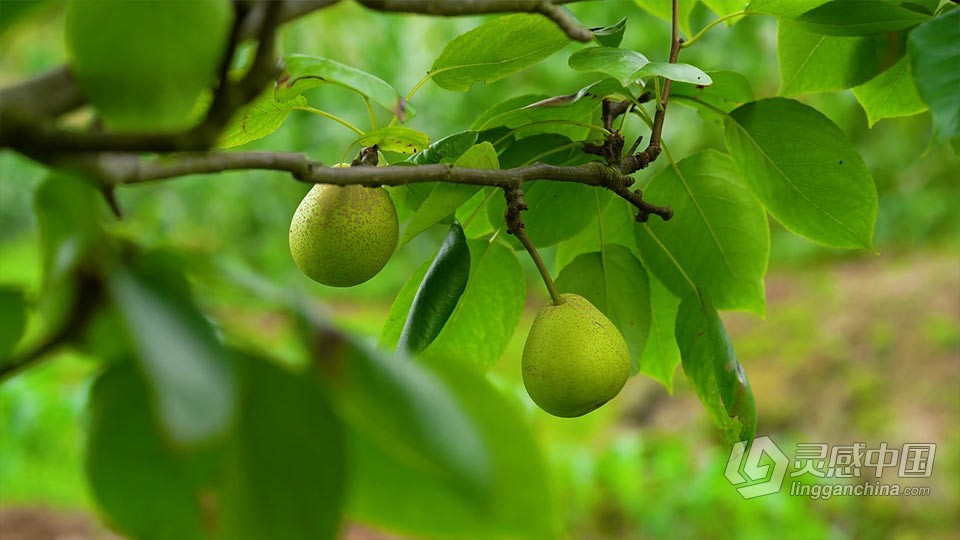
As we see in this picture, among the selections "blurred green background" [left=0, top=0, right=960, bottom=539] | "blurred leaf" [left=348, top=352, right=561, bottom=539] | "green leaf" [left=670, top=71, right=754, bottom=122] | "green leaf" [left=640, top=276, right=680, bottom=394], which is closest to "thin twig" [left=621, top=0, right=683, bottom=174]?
"green leaf" [left=670, top=71, right=754, bottom=122]

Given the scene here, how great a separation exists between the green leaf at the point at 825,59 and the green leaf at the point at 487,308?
27 cm

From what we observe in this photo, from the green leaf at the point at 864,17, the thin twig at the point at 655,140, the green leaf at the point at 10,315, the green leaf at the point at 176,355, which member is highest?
the green leaf at the point at 176,355

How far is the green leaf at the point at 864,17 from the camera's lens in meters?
0.58

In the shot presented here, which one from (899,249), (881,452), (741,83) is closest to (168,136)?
(741,83)

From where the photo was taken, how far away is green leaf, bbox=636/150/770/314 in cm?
71

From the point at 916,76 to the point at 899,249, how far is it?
3799 millimetres

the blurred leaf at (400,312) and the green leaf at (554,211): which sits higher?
the green leaf at (554,211)

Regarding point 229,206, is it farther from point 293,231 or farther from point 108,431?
point 108,431

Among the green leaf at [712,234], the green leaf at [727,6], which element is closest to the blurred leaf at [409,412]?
the green leaf at [712,234]

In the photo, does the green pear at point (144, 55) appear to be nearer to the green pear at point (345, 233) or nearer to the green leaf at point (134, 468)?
the green leaf at point (134, 468)

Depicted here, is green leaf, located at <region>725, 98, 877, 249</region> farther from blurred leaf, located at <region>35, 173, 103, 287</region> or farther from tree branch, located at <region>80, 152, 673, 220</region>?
blurred leaf, located at <region>35, 173, 103, 287</region>

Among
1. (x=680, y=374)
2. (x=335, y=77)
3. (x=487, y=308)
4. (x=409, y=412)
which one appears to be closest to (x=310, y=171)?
(x=335, y=77)

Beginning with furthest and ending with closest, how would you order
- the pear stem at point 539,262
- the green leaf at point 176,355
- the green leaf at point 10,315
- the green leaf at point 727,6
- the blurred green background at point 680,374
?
the blurred green background at point 680,374 < the green leaf at point 727,6 < the pear stem at point 539,262 < the green leaf at point 10,315 < the green leaf at point 176,355

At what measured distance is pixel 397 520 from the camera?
0.28 metres
